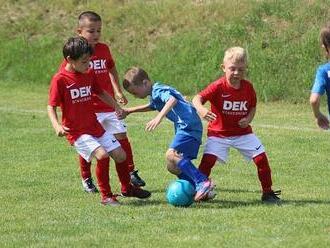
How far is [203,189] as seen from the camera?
8.41 m

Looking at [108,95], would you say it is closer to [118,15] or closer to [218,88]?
[218,88]

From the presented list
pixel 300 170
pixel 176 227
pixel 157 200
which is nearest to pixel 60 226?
pixel 176 227

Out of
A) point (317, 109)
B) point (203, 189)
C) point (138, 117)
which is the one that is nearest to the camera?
point (317, 109)

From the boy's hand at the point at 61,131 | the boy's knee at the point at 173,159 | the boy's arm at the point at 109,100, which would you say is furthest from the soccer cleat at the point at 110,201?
the boy's arm at the point at 109,100

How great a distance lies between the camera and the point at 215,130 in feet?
28.5

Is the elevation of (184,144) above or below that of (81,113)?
below

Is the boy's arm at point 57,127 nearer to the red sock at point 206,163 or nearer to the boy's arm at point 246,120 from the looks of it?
the red sock at point 206,163

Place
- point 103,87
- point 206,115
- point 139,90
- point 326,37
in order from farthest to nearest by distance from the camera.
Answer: point 103,87 → point 139,90 → point 206,115 → point 326,37

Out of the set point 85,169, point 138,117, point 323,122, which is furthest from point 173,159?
point 138,117

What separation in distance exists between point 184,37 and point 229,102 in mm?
15561

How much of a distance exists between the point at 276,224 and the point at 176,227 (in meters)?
0.86

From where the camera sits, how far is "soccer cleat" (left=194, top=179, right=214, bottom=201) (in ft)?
27.6

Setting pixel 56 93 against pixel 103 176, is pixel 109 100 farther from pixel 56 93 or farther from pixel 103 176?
pixel 103 176

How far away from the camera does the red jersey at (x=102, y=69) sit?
958 cm
